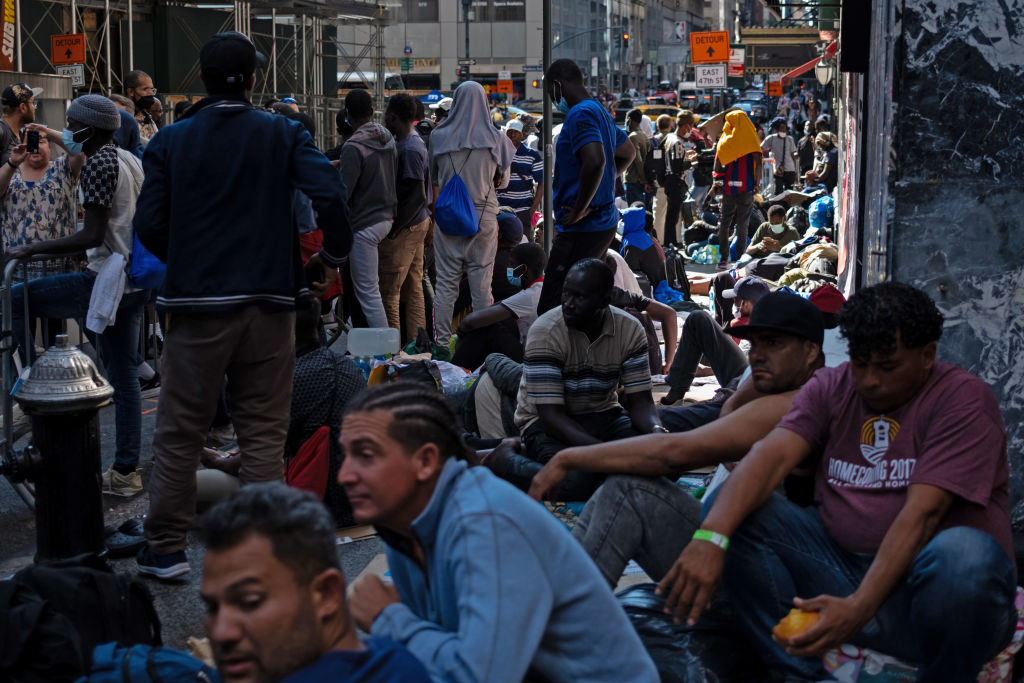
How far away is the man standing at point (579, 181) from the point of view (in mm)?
7355

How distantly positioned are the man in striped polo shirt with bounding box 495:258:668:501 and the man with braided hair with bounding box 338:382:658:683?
2.70m

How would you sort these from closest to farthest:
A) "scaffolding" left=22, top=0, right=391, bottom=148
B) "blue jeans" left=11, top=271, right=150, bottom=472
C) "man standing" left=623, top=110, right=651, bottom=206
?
1. "blue jeans" left=11, top=271, right=150, bottom=472
2. "man standing" left=623, top=110, right=651, bottom=206
3. "scaffolding" left=22, top=0, right=391, bottom=148

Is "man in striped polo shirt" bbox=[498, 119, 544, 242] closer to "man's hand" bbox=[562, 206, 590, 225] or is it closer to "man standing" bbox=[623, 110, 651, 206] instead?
"man's hand" bbox=[562, 206, 590, 225]

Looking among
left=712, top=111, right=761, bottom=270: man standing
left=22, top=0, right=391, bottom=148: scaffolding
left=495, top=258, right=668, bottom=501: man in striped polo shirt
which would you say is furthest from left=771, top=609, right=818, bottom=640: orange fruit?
left=22, top=0, right=391, bottom=148: scaffolding

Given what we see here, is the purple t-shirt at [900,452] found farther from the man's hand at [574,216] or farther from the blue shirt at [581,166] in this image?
the blue shirt at [581,166]

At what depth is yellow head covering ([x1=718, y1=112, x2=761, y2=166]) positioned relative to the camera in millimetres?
14898

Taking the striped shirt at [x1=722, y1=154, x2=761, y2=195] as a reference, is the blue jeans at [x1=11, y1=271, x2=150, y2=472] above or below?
below

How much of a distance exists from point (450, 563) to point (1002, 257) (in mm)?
2717

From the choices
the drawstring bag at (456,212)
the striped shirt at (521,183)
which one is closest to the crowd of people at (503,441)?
the drawstring bag at (456,212)

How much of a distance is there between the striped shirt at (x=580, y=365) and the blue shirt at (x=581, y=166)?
6.44 ft

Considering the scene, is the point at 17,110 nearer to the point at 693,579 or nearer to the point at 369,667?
the point at 693,579

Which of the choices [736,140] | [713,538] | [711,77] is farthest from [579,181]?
[711,77]

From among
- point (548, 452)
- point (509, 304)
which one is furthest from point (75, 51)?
point (548, 452)

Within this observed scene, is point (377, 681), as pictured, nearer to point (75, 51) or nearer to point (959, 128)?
point (959, 128)
